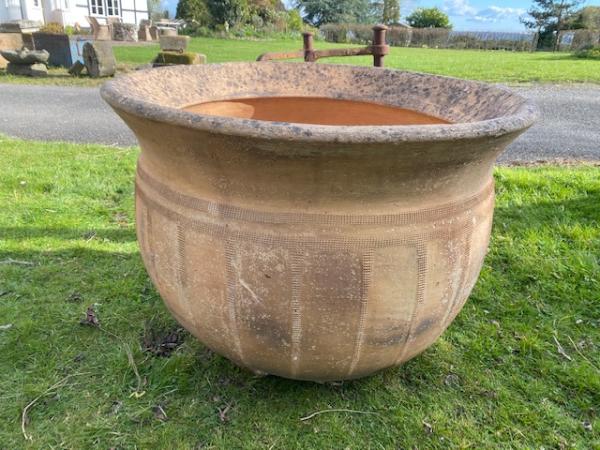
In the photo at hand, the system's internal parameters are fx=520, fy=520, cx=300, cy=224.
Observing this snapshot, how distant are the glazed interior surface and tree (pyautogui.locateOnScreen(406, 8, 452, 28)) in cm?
3835

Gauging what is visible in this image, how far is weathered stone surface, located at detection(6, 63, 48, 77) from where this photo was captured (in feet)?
32.1

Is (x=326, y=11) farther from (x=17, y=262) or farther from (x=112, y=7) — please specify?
(x=17, y=262)

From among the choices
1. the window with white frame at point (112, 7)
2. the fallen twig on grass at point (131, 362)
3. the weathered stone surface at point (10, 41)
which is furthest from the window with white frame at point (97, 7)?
the fallen twig on grass at point (131, 362)

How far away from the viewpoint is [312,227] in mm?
1300

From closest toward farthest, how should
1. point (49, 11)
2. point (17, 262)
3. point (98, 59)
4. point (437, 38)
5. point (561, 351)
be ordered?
point (561, 351)
point (17, 262)
point (98, 59)
point (49, 11)
point (437, 38)

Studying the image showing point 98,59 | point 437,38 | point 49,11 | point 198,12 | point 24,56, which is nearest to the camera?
point 98,59

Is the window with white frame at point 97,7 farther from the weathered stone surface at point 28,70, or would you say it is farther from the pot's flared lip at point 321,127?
the pot's flared lip at point 321,127

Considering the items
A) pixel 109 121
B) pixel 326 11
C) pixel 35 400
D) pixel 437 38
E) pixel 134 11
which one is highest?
pixel 326 11

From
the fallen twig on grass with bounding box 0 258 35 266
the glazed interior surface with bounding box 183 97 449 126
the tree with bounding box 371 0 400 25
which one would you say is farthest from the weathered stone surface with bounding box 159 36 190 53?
the tree with bounding box 371 0 400 25

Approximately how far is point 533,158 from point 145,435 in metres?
4.54

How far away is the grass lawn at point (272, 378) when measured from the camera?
1.74 m

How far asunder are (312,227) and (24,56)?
10220 millimetres

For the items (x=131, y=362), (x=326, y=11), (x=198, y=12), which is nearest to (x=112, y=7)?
(x=198, y=12)

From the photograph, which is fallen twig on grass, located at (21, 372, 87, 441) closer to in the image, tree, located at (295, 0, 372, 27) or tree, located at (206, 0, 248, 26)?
tree, located at (206, 0, 248, 26)
